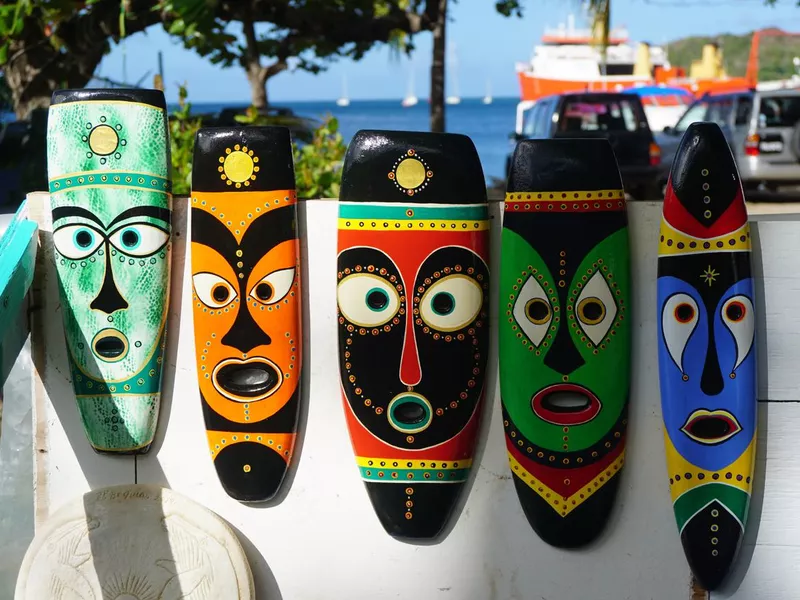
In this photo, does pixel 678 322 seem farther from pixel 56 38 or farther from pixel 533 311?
pixel 56 38

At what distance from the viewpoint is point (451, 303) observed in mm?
1740

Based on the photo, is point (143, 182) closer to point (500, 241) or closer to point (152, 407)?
point (152, 407)

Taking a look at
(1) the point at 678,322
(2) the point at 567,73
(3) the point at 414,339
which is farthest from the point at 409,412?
(2) the point at 567,73

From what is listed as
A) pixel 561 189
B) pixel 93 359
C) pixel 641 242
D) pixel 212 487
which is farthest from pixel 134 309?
pixel 641 242

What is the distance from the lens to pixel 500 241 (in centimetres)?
177

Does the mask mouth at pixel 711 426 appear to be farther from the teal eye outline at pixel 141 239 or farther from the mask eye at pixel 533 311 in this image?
the teal eye outline at pixel 141 239

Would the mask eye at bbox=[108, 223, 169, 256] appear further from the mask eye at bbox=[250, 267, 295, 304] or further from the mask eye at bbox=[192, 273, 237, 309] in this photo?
the mask eye at bbox=[250, 267, 295, 304]

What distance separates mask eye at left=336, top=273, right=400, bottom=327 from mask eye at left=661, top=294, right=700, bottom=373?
0.49 m

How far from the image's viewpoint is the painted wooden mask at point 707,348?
166 centimetres

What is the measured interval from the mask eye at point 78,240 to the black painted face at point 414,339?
1.57 ft

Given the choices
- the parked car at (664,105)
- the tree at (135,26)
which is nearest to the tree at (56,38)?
the tree at (135,26)

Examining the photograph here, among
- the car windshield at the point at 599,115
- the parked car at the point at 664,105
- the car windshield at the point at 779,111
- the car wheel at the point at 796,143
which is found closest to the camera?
the car wheel at the point at 796,143

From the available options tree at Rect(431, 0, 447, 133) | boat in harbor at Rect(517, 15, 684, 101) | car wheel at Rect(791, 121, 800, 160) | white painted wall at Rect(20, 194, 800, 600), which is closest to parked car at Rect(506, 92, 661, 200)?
car wheel at Rect(791, 121, 800, 160)

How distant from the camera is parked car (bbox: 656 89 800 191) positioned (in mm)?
8391
